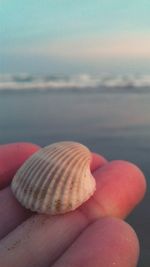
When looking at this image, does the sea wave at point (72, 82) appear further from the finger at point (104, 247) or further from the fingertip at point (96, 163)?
the finger at point (104, 247)

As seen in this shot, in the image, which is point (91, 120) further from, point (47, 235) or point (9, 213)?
point (47, 235)

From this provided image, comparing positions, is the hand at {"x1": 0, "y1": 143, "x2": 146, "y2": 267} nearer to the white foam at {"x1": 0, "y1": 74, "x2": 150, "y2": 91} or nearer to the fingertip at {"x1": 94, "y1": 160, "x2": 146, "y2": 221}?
the fingertip at {"x1": 94, "y1": 160, "x2": 146, "y2": 221}

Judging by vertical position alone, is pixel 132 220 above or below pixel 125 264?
below

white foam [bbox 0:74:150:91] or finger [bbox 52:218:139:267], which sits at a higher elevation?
white foam [bbox 0:74:150:91]

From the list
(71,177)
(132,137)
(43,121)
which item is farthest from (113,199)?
(43,121)

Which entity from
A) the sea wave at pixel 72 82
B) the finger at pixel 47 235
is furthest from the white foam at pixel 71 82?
the finger at pixel 47 235

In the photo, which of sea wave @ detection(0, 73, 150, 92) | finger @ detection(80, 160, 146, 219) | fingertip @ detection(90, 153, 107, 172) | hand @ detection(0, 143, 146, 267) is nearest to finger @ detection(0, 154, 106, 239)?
hand @ detection(0, 143, 146, 267)

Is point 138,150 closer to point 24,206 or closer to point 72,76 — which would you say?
point 24,206

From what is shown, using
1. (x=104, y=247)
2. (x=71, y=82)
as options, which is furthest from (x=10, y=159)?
(x=71, y=82)
